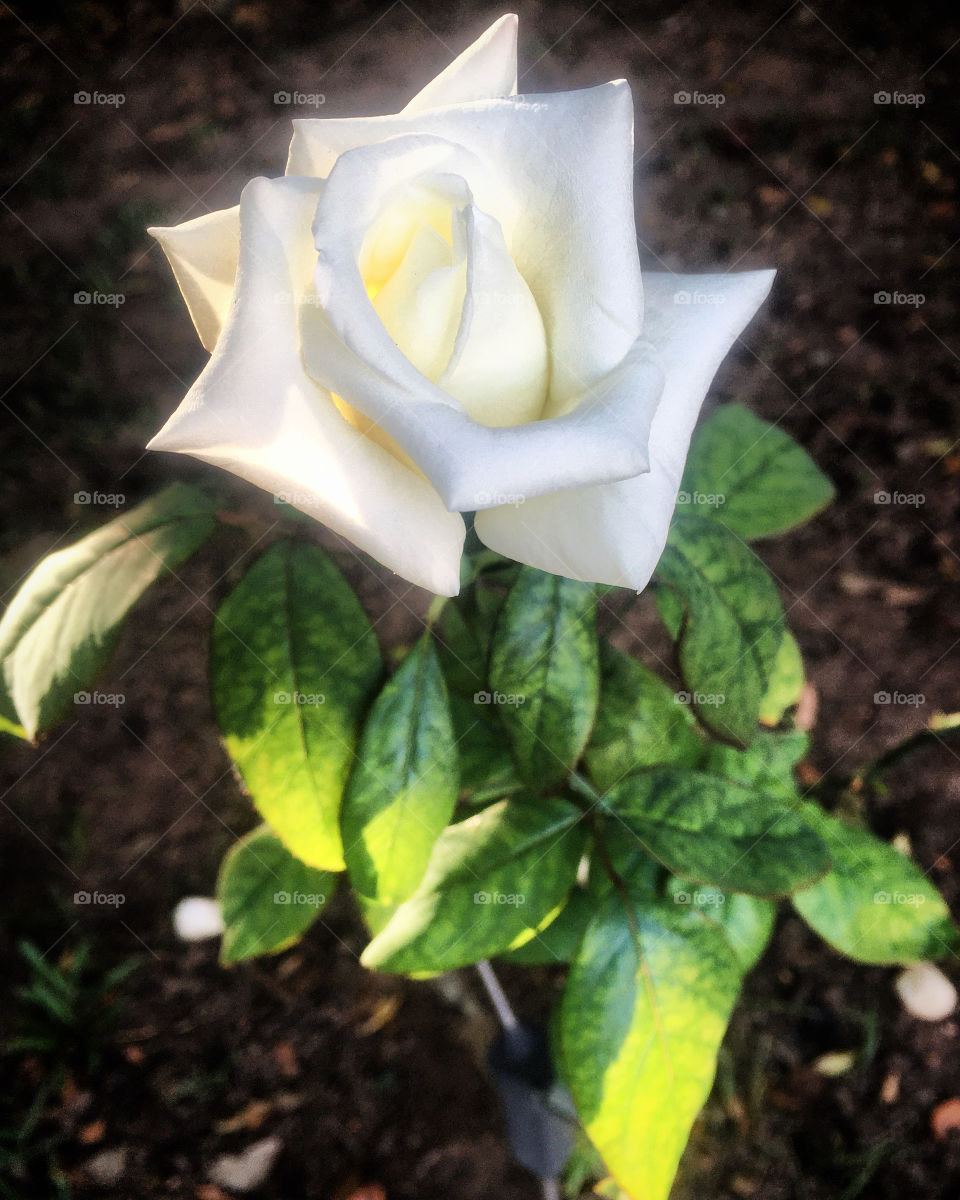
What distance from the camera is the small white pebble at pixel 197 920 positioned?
1.27 metres

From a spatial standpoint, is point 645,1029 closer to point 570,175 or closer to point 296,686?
point 296,686

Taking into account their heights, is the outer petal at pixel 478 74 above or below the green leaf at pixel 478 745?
above

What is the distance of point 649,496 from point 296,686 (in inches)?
12.6

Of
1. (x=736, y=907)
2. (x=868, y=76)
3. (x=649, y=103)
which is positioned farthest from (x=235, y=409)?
(x=868, y=76)

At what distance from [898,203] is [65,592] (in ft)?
5.11

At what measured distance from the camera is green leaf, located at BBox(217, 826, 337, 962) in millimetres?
863

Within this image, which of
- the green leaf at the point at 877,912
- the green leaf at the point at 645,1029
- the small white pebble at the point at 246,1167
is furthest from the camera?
the small white pebble at the point at 246,1167

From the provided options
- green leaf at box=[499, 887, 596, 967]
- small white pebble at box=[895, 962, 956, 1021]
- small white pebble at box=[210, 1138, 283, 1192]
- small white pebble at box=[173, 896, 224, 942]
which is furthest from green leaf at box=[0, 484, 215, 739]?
small white pebble at box=[895, 962, 956, 1021]

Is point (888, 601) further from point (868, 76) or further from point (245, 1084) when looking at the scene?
point (245, 1084)

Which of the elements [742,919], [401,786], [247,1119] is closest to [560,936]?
[742,919]

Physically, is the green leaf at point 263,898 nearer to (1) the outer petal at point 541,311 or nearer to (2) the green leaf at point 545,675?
(2) the green leaf at point 545,675

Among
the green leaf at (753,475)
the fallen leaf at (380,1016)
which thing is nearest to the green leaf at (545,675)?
the green leaf at (753,475)

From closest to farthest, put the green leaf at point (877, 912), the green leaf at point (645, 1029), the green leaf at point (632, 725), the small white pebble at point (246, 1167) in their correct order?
the green leaf at point (645, 1029) < the green leaf at point (632, 725) < the green leaf at point (877, 912) < the small white pebble at point (246, 1167)

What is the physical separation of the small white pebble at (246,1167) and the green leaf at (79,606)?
2.83 feet
